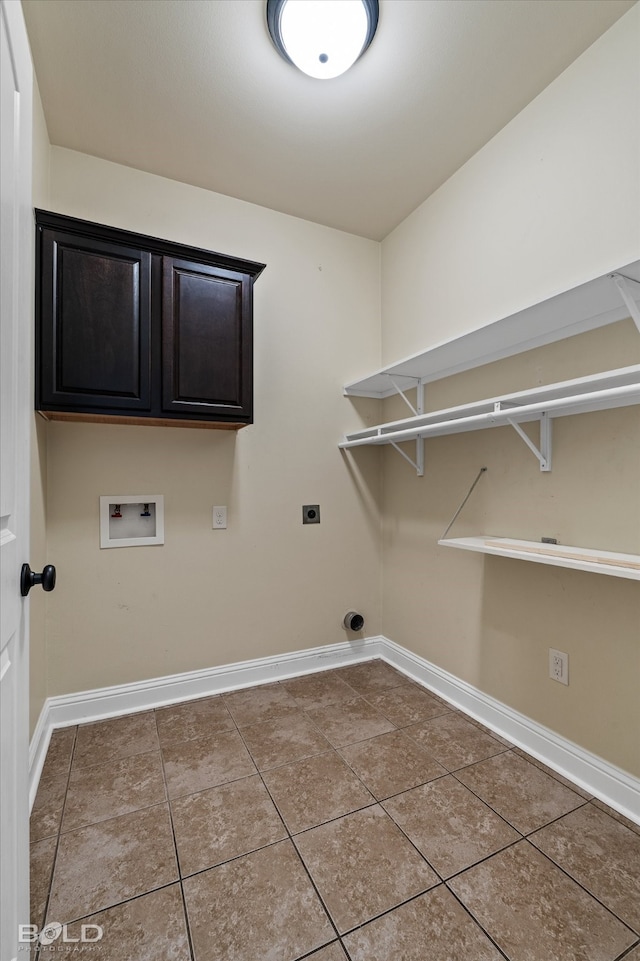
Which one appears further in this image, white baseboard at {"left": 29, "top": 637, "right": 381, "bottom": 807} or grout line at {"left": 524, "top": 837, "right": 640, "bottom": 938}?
white baseboard at {"left": 29, "top": 637, "right": 381, "bottom": 807}

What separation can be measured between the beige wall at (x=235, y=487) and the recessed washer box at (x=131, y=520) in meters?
0.03

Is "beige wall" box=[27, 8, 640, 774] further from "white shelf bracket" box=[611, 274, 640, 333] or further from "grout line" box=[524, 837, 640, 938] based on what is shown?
"grout line" box=[524, 837, 640, 938]

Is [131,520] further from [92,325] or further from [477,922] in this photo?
[477,922]

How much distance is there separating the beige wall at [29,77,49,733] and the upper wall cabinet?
14 centimetres

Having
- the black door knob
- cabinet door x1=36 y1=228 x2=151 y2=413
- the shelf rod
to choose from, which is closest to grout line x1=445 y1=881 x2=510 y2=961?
the black door knob

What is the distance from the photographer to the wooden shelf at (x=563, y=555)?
126 cm

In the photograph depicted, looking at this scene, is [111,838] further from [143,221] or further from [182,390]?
[143,221]

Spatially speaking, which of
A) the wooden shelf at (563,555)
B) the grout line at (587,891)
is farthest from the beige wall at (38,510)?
the grout line at (587,891)

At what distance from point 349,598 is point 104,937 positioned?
1.80 meters

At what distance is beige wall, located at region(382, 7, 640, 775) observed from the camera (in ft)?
4.83

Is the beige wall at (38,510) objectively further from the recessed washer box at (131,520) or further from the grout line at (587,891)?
the grout line at (587,891)

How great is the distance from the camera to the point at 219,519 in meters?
2.29

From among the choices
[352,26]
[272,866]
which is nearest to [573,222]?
[352,26]

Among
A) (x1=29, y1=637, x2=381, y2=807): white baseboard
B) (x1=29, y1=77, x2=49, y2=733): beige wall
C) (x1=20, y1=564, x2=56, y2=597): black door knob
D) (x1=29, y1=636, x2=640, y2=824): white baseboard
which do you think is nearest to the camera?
(x1=20, y1=564, x2=56, y2=597): black door knob
